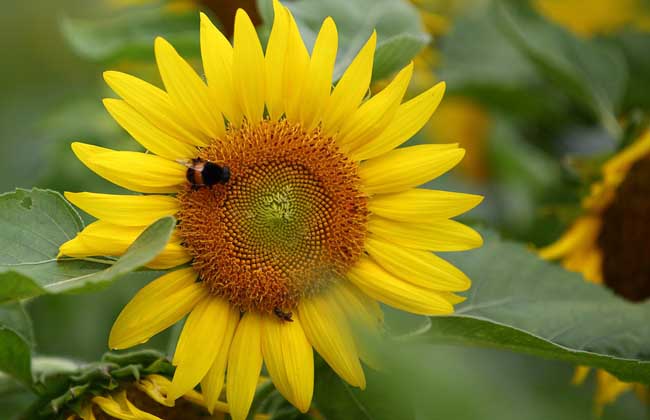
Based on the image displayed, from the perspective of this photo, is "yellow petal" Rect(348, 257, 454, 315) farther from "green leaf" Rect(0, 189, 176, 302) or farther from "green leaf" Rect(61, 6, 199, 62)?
"green leaf" Rect(61, 6, 199, 62)

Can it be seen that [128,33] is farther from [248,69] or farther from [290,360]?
[290,360]

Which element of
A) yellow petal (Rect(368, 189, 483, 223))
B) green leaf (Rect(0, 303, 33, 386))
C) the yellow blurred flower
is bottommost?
the yellow blurred flower

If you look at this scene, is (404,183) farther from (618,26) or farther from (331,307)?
(618,26)

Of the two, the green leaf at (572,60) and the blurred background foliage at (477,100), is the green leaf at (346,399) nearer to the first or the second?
the blurred background foliage at (477,100)

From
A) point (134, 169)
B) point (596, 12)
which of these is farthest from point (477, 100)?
point (134, 169)

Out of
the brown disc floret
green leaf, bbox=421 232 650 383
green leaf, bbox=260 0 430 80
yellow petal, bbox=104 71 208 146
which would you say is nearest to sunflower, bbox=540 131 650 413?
the brown disc floret

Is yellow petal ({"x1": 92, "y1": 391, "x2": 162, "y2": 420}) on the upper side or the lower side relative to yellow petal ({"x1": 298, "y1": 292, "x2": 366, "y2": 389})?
lower
